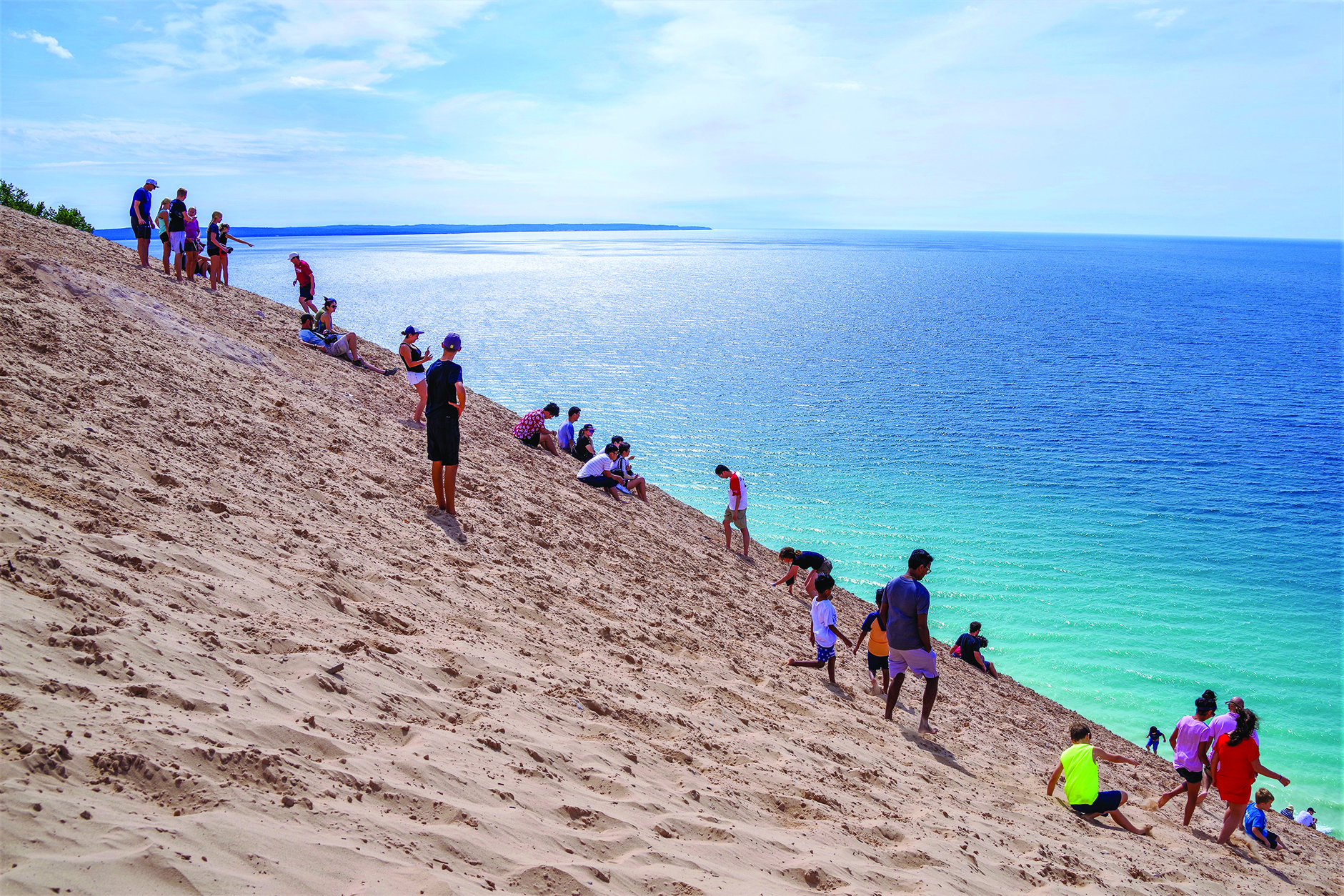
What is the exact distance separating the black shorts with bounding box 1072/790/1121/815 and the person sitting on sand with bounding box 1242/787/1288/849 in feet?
10.3

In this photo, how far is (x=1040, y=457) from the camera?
108ft

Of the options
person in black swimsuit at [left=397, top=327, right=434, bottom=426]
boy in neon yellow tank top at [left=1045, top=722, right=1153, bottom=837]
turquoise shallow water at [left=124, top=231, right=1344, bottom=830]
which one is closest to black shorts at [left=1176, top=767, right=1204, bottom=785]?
boy in neon yellow tank top at [left=1045, top=722, right=1153, bottom=837]

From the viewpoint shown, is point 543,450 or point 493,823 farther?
point 543,450

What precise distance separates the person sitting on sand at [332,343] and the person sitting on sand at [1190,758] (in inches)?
580

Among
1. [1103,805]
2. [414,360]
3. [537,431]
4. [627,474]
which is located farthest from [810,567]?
[414,360]

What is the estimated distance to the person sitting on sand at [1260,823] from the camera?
30.1ft

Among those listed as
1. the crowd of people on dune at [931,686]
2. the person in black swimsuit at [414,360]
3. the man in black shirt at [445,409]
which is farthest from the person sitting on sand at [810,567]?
the person in black swimsuit at [414,360]

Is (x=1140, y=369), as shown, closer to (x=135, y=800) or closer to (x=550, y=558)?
(x=550, y=558)

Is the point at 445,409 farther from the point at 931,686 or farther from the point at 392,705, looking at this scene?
the point at 931,686

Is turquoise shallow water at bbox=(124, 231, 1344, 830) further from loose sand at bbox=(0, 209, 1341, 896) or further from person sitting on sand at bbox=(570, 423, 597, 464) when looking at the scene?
loose sand at bbox=(0, 209, 1341, 896)

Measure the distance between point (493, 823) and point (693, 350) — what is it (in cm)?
5471

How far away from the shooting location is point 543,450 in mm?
15953

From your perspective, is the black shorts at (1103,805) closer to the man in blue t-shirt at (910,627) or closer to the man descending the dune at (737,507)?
the man in blue t-shirt at (910,627)

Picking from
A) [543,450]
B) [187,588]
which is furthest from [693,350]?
[187,588]
